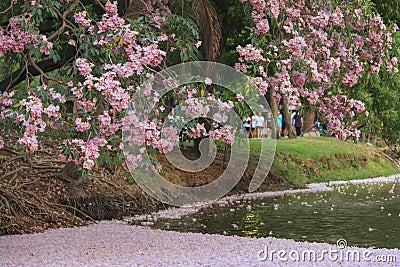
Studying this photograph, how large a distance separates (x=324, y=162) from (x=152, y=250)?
15029 millimetres

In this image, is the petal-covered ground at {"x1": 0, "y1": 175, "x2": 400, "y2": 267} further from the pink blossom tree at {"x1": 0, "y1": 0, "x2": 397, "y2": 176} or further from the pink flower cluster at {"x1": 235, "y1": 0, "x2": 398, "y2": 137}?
the pink flower cluster at {"x1": 235, "y1": 0, "x2": 398, "y2": 137}

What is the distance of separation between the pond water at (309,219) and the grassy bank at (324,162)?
3.28 metres

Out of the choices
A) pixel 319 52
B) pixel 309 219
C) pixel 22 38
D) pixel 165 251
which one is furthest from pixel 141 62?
pixel 309 219

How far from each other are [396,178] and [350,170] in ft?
5.85

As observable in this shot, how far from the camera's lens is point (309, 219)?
14.0 m

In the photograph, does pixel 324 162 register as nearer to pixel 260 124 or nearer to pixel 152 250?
pixel 260 124

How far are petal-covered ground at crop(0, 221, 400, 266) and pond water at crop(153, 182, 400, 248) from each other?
1.12 metres

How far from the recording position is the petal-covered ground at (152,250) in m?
8.98

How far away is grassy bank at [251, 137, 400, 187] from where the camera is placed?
21953mm

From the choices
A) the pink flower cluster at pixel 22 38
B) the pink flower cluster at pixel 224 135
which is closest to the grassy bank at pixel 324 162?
the pink flower cluster at pixel 224 135

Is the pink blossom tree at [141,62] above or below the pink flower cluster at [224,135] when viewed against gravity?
above

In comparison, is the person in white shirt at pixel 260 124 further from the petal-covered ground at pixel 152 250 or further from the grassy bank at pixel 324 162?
the petal-covered ground at pixel 152 250

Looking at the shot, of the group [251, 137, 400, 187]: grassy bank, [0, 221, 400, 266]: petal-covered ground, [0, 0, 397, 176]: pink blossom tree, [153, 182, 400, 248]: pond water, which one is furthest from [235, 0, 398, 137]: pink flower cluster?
[251, 137, 400, 187]: grassy bank

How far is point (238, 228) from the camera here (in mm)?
12805
